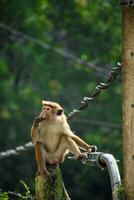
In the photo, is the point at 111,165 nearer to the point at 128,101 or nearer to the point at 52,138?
the point at 128,101

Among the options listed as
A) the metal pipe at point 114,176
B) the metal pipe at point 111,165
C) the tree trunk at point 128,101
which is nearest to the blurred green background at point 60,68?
the metal pipe at point 111,165

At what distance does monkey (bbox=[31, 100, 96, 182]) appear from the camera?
9555 mm

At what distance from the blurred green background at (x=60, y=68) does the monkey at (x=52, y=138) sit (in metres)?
15.4

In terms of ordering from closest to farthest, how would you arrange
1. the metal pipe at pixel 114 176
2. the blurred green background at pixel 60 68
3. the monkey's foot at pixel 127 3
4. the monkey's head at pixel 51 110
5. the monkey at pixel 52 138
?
the monkey's foot at pixel 127 3, the metal pipe at pixel 114 176, the monkey at pixel 52 138, the monkey's head at pixel 51 110, the blurred green background at pixel 60 68

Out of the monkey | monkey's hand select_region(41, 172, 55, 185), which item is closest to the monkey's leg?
the monkey

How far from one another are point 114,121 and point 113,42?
2787 millimetres

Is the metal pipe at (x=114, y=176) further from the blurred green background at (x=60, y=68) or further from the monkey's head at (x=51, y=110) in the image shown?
the blurred green background at (x=60, y=68)

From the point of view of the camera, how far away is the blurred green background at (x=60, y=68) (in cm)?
2691

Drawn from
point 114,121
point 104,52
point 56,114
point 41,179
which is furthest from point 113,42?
point 41,179

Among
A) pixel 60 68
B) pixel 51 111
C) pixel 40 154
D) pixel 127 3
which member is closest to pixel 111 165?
pixel 127 3

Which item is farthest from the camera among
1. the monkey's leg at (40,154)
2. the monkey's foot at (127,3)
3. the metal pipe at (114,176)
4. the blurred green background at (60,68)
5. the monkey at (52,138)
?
the blurred green background at (60,68)

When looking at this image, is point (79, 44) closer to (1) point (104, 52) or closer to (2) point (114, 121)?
(1) point (104, 52)

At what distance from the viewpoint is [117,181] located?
6.96 m

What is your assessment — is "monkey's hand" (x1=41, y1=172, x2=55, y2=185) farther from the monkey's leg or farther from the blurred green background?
the blurred green background
